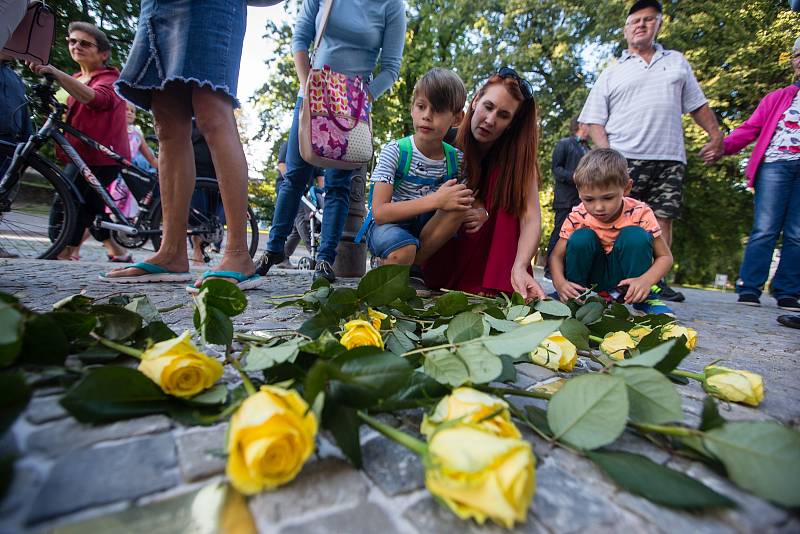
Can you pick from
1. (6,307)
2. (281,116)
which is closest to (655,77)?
(6,307)

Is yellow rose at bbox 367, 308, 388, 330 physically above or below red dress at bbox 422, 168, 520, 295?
below

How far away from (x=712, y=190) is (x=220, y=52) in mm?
14971

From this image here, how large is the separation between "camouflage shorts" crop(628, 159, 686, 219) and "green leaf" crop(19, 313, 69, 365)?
153 inches

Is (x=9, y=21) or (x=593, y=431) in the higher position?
(x=9, y=21)

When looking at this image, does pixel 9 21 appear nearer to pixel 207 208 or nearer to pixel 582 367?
pixel 582 367

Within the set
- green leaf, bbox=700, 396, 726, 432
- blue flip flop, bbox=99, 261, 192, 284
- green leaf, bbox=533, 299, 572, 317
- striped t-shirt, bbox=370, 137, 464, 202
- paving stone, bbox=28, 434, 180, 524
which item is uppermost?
striped t-shirt, bbox=370, 137, 464, 202

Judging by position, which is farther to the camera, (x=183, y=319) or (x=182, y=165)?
(x=182, y=165)

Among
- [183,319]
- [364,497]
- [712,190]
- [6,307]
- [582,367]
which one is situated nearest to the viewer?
[364,497]

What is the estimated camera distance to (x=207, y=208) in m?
4.93

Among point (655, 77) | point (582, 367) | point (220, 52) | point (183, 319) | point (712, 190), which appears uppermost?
point (712, 190)

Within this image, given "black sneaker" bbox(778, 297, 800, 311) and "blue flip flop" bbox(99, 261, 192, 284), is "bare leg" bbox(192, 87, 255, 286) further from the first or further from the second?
"black sneaker" bbox(778, 297, 800, 311)

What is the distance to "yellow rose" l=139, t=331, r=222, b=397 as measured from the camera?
2.13 feet

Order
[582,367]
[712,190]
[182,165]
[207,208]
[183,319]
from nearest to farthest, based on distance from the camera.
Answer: [582,367] → [183,319] → [182,165] → [207,208] → [712,190]

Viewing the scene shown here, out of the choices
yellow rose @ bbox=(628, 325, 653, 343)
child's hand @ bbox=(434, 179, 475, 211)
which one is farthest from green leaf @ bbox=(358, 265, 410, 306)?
child's hand @ bbox=(434, 179, 475, 211)
